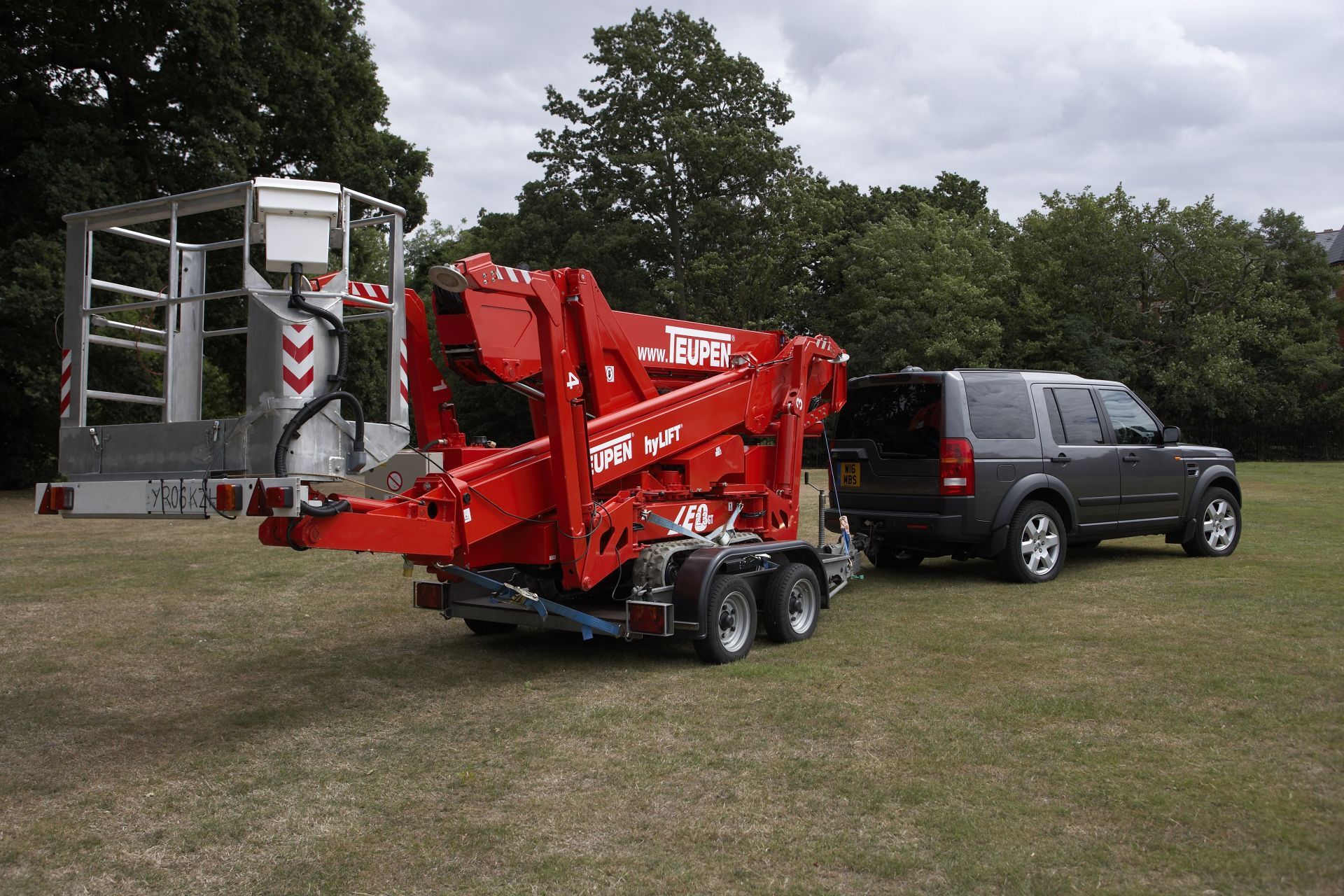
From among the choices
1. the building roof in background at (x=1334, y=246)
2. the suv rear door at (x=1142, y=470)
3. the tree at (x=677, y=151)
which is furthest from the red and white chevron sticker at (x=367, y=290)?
the building roof in background at (x=1334, y=246)

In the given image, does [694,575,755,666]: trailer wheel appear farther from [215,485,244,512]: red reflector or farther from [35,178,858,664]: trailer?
[215,485,244,512]: red reflector

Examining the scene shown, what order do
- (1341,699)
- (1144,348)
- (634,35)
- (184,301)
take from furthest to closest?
(1144,348)
(634,35)
(1341,699)
(184,301)

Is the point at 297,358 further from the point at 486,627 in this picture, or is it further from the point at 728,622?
the point at 486,627

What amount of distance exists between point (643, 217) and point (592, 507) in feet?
115

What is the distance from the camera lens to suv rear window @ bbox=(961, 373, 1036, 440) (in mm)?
9945

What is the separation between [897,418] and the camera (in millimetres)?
10273

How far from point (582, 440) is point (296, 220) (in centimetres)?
240

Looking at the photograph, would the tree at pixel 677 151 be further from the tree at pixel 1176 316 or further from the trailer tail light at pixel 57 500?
the trailer tail light at pixel 57 500

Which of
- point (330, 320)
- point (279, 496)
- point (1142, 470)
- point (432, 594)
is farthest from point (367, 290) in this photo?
point (1142, 470)

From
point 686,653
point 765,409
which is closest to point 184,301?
point 686,653

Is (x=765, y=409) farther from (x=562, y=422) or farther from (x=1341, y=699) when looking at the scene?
(x=1341, y=699)

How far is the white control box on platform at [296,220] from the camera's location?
4.84m

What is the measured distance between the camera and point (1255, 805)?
14.1 feet

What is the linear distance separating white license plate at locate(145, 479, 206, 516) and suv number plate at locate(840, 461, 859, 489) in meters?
6.98
